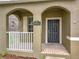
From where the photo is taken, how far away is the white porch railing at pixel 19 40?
28.5ft

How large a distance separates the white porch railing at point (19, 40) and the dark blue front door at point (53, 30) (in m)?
3.21

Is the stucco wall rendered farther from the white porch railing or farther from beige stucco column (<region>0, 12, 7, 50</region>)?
the white porch railing

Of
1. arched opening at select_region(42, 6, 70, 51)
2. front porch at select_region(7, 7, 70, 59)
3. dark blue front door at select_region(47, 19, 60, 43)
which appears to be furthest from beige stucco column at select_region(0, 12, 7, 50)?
dark blue front door at select_region(47, 19, 60, 43)

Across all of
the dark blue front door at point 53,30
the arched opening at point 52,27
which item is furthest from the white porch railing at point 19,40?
the dark blue front door at point 53,30

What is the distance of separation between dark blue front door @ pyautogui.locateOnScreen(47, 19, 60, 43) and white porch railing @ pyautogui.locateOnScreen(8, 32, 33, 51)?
3.21m

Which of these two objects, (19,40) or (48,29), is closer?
(19,40)

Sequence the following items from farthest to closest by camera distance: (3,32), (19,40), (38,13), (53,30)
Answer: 1. (53,30)
2. (19,40)
3. (3,32)
4. (38,13)

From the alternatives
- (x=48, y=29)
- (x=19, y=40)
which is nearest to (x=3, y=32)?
(x=19, y=40)

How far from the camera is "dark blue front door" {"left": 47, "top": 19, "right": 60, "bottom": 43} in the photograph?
11773 millimetres

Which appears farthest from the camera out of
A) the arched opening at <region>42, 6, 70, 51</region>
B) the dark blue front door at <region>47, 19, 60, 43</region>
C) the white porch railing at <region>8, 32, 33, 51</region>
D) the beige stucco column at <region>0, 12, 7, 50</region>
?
the dark blue front door at <region>47, 19, 60, 43</region>

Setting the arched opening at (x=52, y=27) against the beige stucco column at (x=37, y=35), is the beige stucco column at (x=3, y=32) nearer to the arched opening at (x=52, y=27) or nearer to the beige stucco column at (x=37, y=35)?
the beige stucco column at (x=37, y=35)

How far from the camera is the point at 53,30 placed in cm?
1188

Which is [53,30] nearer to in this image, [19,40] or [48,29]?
[48,29]

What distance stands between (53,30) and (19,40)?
155 inches
